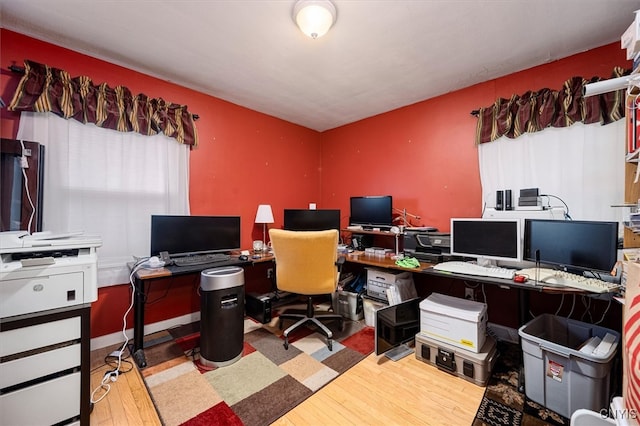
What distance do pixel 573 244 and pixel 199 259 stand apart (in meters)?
2.93

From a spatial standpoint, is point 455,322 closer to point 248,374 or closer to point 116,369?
point 248,374

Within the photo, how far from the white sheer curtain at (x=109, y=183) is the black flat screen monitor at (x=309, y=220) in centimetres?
120

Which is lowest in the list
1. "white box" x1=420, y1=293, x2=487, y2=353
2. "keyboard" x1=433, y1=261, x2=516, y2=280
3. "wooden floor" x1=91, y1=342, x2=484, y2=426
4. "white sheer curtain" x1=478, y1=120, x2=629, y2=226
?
"wooden floor" x1=91, y1=342, x2=484, y2=426

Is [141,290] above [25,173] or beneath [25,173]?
beneath

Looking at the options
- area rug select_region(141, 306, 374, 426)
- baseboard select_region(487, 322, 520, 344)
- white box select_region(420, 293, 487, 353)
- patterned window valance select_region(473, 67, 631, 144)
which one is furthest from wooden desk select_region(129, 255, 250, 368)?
patterned window valance select_region(473, 67, 631, 144)

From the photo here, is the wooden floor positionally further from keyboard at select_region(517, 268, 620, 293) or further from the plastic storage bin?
keyboard at select_region(517, 268, 620, 293)

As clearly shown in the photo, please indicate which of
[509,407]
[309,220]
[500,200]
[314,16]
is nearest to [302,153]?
[309,220]

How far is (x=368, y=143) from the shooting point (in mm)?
3584

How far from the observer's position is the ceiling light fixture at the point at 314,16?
5.17 ft

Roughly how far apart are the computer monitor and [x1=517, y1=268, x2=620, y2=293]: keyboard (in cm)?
18

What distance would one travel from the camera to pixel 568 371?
1.48 metres

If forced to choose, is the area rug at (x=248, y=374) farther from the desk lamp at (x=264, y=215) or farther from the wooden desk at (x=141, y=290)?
the desk lamp at (x=264, y=215)

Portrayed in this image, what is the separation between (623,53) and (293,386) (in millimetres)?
3401

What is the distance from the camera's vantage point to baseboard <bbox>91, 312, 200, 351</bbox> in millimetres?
2234
